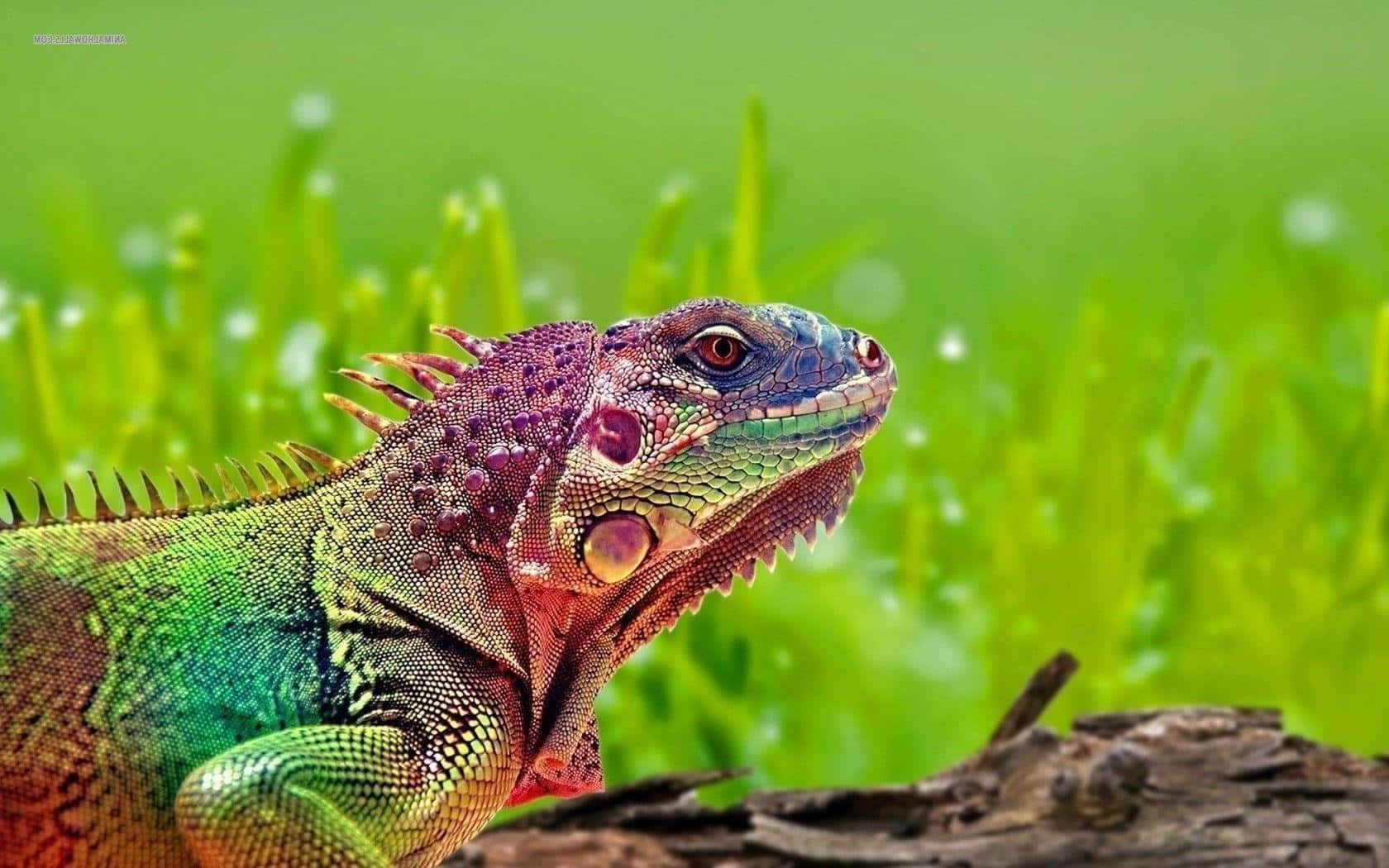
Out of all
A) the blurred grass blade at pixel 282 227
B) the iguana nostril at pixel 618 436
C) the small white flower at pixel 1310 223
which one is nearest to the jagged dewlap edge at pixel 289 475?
the iguana nostril at pixel 618 436

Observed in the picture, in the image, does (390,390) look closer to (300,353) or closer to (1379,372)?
(300,353)

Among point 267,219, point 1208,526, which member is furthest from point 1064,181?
point 267,219

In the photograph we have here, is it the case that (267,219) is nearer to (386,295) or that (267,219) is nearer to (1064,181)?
(386,295)

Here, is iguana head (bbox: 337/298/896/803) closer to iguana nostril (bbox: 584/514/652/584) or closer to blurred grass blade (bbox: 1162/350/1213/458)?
iguana nostril (bbox: 584/514/652/584)

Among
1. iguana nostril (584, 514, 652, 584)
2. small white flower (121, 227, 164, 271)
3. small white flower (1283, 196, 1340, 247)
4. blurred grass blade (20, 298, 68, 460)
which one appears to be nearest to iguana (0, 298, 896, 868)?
iguana nostril (584, 514, 652, 584)

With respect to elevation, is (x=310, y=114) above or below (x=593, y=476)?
above

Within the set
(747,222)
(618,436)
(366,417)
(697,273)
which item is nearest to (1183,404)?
(747,222)
